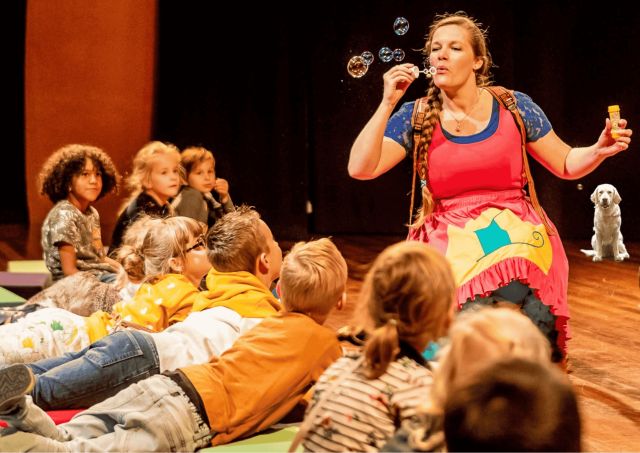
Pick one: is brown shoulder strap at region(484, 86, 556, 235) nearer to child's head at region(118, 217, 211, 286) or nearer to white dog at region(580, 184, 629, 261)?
child's head at region(118, 217, 211, 286)

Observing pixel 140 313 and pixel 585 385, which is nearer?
pixel 140 313

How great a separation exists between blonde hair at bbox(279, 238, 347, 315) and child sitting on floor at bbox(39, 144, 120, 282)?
213 cm

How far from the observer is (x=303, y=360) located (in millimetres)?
2787

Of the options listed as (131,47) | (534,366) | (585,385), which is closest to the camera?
(534,366)

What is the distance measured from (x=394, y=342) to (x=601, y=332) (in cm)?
295

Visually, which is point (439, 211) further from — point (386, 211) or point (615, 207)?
point (386, 211)

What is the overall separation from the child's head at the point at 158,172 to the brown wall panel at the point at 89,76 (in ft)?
9.89

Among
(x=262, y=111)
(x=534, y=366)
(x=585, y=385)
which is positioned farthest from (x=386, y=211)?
(x=534, y=366)

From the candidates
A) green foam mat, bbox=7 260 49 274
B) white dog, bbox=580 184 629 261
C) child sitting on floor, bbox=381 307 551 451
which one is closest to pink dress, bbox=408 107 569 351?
child sitting on floor, bbox=381 307 551 451

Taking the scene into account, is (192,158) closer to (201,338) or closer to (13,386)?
(201,338)

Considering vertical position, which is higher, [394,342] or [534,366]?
[534,366]

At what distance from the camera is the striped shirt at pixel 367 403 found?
6.82 ft

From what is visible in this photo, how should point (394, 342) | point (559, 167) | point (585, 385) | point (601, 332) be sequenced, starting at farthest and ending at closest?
point (601, 332) < point (585, 385) < point (559, 167) < point (394, 342)

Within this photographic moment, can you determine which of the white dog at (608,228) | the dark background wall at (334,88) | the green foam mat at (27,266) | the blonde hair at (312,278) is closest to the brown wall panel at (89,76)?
the dark background wall at (334,88)
